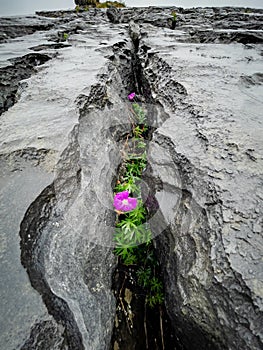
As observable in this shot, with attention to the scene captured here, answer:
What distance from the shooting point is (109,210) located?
1326mm

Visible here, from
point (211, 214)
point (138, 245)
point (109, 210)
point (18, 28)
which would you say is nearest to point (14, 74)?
point (109, 210)

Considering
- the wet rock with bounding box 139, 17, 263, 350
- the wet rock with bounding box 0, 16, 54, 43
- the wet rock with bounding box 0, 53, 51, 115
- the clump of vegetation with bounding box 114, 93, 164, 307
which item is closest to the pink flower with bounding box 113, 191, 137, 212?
the clump of vegetation with bounding box 114, 93, 164, 307

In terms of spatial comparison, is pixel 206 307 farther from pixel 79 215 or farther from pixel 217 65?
pixel 217 65

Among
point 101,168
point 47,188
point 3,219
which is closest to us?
point 3,219

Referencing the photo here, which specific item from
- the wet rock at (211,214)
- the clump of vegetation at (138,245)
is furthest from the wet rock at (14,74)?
the wet rock at (211,214)

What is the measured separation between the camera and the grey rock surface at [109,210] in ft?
2.33

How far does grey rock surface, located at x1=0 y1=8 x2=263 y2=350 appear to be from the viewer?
0.71 metres

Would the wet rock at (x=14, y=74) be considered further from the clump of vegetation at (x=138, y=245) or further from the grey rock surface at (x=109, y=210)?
the clump of vegetation at (x=138, y=245)

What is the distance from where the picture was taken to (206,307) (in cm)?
79

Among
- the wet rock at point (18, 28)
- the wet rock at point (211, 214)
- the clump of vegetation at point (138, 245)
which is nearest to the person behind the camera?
the wet rock at point (211, 214)

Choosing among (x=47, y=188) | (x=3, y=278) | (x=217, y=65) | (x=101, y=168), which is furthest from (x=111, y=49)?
(x=3, y=278)

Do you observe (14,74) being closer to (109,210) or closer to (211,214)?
(109,210)

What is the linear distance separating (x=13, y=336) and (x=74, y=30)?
227 inches

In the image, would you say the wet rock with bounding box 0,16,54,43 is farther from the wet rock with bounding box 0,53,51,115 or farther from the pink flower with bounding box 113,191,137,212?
the pink flower with bounding box 113,191,137,212
